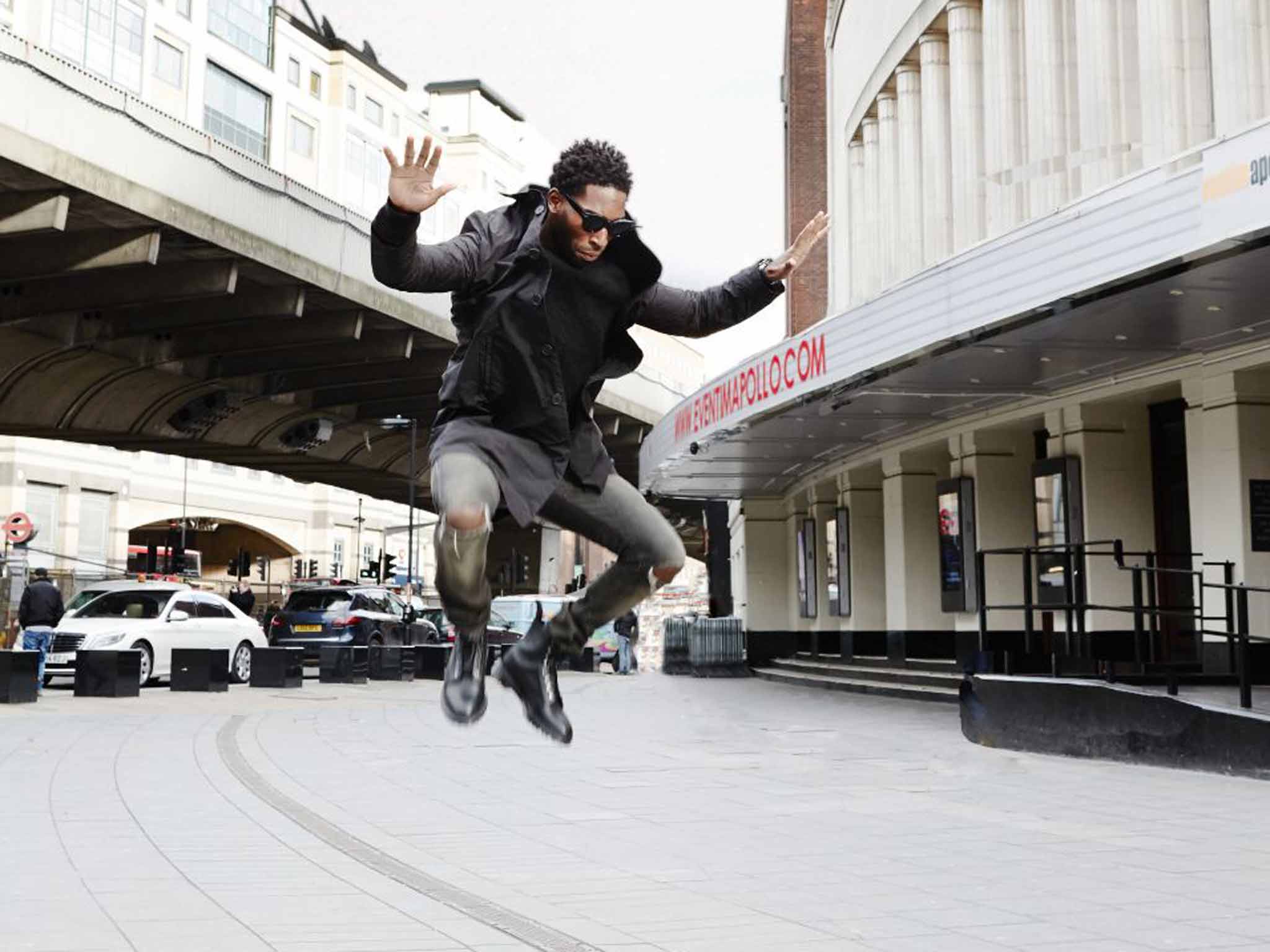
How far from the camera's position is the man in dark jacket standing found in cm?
362

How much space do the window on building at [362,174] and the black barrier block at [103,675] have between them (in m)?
61.5

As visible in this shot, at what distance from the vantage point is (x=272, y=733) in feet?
50.6

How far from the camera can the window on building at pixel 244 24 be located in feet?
221

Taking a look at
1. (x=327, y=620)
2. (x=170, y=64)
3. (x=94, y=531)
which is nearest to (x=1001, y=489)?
(x=327, y=620)

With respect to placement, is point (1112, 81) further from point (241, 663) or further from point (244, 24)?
point (244, 24)

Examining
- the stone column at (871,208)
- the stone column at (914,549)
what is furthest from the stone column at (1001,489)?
the stone column at (871,208)

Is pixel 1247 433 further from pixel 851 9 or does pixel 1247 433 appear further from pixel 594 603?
pixel 851 9

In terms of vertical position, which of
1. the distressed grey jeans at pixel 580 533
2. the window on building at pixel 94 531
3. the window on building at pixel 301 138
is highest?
the window on building at pixel 301 138

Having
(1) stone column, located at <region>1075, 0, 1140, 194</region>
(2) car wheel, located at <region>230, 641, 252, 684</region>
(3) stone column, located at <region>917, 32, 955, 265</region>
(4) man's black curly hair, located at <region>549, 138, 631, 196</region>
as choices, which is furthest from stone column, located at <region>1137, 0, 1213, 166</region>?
(2) car wheel, located at <region>230, 641, 252, 684</region>

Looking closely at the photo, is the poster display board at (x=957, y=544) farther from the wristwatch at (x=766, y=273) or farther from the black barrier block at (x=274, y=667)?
the wristwatch at (x=766, y=273)

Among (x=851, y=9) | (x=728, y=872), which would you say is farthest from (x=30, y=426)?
(x=728, y=872)

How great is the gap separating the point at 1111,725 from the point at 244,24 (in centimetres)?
6589

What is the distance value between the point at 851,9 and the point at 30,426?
1833 centimetres

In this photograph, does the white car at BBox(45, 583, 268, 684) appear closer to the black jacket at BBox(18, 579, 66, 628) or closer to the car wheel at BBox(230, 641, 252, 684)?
the car wheel at BBox(230, 641, 252, 684)
